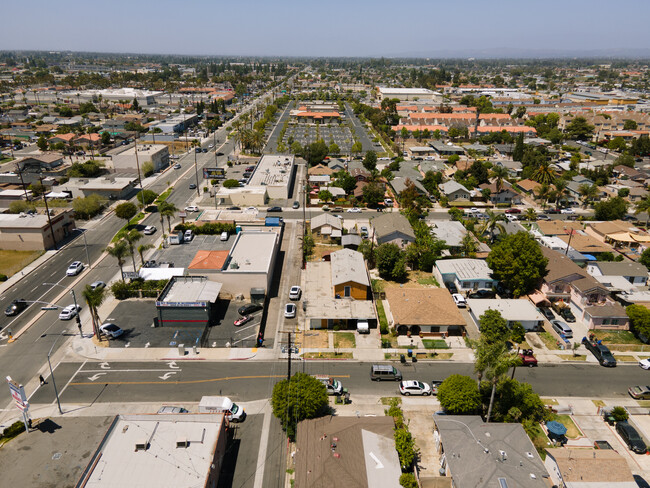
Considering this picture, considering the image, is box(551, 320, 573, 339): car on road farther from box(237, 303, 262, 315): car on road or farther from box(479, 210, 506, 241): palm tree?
box(237, 303, 262, 315): car on road

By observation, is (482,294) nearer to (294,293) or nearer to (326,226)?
(294,293)

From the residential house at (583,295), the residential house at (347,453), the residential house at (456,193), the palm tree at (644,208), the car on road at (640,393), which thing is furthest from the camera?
the residential house at (456,193)

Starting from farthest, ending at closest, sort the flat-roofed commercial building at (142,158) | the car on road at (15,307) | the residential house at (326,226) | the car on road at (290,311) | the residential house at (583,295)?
1. the flat-roofed commercial building at (142,158)
2. the residential house at (326,226)
3. the car on road at (15,307)
4. the car on road at (290,311)
5. the residential house at (583,295)

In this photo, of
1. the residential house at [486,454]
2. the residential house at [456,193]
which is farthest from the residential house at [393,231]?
the residential house at [486,454]

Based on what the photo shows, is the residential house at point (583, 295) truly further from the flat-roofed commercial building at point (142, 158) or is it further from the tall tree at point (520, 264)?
the flat-roofed commercial building at point (142, 158)

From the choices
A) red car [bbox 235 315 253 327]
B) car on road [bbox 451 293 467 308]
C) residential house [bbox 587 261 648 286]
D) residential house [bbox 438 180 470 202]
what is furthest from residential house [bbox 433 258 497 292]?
residential house [bbox 438 180 470 202]

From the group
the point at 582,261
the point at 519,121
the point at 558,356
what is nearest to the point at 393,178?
the point at 582,261
